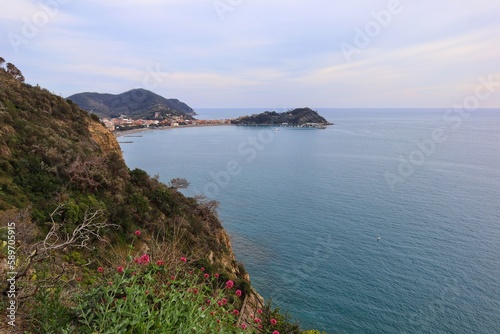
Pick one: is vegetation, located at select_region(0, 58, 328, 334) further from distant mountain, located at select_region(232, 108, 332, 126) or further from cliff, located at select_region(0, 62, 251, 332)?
distant mountain, located at select_region(232, 108, 332, 126)

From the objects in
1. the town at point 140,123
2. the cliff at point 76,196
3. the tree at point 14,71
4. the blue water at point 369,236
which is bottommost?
the blue water at point 369,236

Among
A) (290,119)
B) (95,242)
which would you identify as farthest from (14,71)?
(290,119)

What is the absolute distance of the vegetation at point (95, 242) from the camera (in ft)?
13.0

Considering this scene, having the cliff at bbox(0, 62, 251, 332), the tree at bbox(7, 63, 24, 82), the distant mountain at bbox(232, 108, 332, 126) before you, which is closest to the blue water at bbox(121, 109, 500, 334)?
the cliff at bbox(0, 62, 251, 332)

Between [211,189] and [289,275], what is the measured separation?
28603 mm

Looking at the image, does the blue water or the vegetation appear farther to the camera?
the blue water

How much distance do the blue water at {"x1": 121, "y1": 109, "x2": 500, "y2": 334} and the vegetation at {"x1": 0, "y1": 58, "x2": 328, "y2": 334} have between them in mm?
8430

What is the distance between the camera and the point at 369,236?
3428cm

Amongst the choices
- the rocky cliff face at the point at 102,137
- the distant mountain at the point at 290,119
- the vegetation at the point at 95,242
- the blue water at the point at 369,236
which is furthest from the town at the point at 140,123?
the vegetation at the point at 95,242

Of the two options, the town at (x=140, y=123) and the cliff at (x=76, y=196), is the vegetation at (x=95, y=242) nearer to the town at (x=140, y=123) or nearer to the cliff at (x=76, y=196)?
the cliff at (x=76, y=196)

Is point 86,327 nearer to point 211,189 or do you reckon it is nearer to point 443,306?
point 443,306

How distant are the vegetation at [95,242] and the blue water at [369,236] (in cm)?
843

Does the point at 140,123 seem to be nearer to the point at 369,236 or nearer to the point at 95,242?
the point at 369,236

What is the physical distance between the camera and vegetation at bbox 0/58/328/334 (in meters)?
3.95
